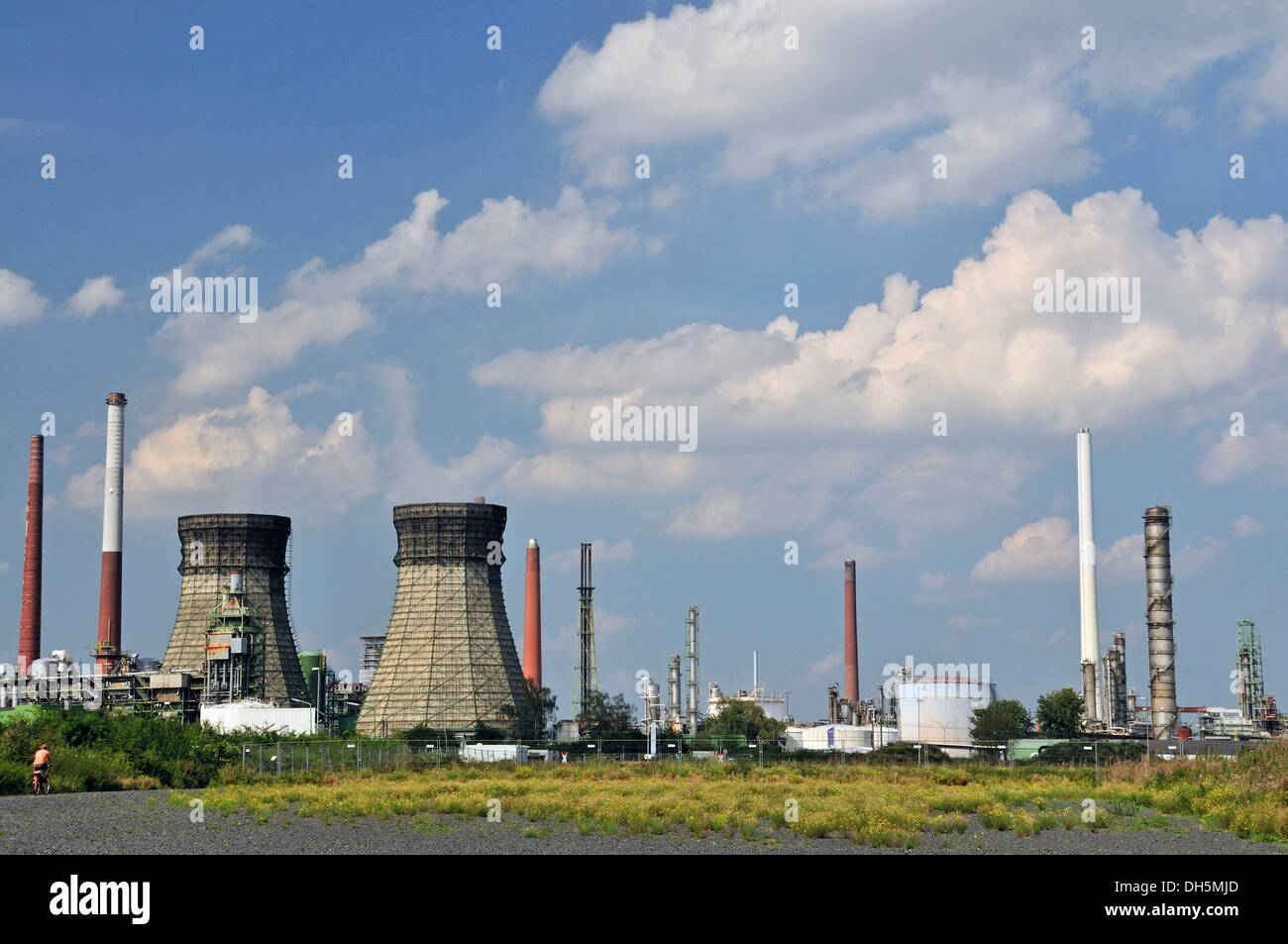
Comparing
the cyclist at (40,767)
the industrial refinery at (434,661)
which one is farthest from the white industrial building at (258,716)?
the cyclist at (40,767)

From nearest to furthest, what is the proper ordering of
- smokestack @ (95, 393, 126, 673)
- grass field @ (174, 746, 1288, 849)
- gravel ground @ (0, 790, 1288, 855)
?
gravel ground @ (0, 790, 1288, 855) < grass field @ (174, 746, 1288, 849) < smokestack @ (95, 393, 126, 673)

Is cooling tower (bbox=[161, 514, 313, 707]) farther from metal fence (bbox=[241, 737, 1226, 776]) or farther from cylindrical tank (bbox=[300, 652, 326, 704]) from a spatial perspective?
metal fence (bbox=[241, 737, 1226, 776])

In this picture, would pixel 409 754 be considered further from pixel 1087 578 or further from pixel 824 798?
pixel 1087 578

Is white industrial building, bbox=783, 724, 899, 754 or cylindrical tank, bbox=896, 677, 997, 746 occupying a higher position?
cylindrical tank, bbox=896, 677, 997, 746

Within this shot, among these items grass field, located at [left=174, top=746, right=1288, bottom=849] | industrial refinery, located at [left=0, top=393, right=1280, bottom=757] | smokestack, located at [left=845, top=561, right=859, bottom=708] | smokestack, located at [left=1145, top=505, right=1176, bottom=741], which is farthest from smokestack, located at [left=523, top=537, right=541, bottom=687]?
grass field, located at [left=174, top=746, right=1288, bottom=849]

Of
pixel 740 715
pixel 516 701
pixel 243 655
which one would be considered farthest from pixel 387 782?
pixel 740 715
